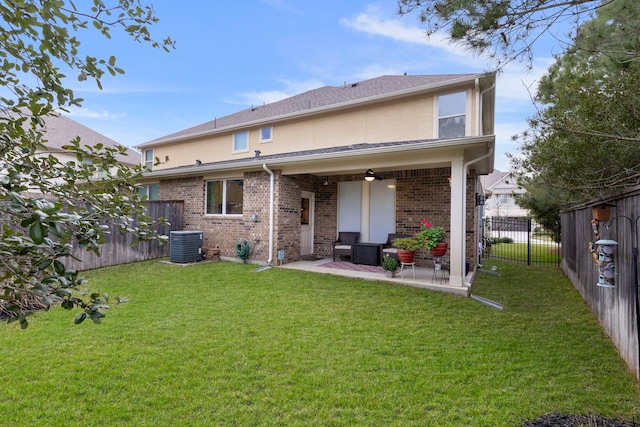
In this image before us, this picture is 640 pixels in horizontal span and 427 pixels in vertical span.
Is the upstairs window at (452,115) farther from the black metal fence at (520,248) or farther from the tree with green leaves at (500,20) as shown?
the tree with green leaves at (500,20)

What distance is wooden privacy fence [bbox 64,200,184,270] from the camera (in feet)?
27.3

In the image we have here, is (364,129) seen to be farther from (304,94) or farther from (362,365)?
(362,365)

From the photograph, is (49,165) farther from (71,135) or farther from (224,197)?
(71,135)

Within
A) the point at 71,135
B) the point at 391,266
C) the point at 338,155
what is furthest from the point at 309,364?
the point at 71,135

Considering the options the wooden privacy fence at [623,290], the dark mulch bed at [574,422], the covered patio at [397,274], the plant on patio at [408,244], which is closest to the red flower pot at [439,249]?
the plant on patio at [408,244]

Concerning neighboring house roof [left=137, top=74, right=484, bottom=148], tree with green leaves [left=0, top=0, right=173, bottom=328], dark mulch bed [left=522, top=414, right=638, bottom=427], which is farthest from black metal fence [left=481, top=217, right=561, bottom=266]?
tree with green leaves [left=0, top=0, right=173, bottom=328]

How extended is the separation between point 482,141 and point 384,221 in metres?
4.14

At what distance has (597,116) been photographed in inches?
166

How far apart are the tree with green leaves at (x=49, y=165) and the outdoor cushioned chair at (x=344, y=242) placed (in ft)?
26.1

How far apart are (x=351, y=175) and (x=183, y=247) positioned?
5.50m

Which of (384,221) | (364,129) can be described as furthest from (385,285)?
(364,129)

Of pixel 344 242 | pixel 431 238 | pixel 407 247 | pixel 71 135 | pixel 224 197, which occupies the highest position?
pixel 71 135

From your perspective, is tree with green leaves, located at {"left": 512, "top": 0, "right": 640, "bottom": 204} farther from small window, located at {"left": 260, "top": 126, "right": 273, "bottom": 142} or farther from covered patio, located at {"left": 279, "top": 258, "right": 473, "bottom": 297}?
small window, located at {"left": 260, "top": 126, "right": 273, "bottom": 142}

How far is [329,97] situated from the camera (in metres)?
12.0
